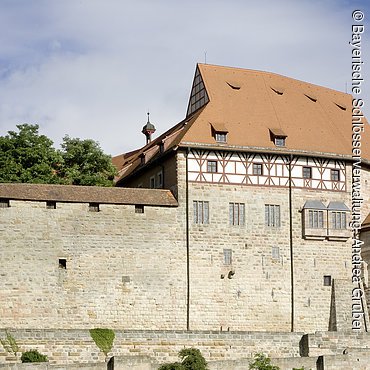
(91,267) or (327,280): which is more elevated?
(91,267)

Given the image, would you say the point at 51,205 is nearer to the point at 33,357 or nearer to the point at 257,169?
the point at 33,357

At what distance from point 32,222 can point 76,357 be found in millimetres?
7654

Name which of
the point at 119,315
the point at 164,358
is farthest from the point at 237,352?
the point at 119,315

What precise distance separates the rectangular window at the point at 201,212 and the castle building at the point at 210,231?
0.04 m

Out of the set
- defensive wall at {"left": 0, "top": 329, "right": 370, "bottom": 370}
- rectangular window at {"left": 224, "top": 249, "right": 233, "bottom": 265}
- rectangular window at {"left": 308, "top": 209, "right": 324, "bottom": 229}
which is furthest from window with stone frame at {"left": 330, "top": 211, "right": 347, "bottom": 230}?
defensive wall at {"left": 0, "top": 329, "right": 370, "bottom": 370}

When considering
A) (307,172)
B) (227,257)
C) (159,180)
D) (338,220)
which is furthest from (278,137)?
(227,257)

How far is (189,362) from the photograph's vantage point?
119 ft

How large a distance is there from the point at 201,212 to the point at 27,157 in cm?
918

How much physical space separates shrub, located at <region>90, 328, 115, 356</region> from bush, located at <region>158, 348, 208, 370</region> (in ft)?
7.71

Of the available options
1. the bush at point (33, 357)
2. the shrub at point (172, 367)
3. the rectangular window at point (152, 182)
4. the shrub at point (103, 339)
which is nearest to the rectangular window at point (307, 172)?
the rectangular window at point (152, 182)

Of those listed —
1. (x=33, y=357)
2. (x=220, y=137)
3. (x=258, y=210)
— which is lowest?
(x=33, y=357)

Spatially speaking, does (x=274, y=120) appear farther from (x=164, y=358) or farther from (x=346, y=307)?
(x=164, y=358)

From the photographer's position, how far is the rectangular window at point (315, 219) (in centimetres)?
4697

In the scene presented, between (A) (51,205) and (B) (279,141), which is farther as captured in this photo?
(B) (279,141)
